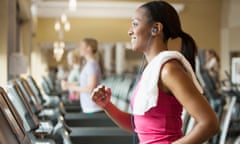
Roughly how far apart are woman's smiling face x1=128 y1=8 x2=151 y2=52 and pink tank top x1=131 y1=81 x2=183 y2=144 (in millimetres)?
202

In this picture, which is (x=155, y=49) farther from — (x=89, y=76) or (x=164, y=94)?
(x=89, y=76)

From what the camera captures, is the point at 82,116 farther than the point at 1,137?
Yes

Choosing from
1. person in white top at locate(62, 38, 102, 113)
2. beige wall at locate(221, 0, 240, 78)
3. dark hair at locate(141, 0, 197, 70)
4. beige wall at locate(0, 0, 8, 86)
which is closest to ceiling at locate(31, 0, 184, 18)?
beige wall at locate(221, 0, 240, 78)

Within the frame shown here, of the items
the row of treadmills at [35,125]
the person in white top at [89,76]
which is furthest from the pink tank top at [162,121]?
the person in white top at [89,76]

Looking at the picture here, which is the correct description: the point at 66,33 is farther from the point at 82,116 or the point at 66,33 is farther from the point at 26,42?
the point at 82,116

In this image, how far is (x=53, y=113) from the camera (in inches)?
156

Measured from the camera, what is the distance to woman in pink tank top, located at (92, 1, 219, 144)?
1.40m

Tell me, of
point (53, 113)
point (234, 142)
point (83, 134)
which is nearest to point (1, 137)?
point (83, 134)

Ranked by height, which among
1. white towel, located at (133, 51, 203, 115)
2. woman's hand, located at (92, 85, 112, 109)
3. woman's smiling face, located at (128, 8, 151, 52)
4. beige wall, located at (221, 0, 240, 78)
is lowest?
beige wall, located at (221, 0, 240, 78)

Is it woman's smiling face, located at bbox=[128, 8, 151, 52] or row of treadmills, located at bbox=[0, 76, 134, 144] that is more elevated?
woman's smiling face, located at bbox=[128, 8, 151, 52]

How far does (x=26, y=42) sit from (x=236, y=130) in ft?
12.9

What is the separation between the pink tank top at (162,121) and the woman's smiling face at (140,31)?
202mm

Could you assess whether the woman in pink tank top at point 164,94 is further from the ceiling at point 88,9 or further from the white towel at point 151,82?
the ceiling at point 88,9

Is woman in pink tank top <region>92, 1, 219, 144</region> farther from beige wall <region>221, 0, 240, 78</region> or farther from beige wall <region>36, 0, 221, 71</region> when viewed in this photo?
beige wall <region>221, 0, 240, 78</region>
